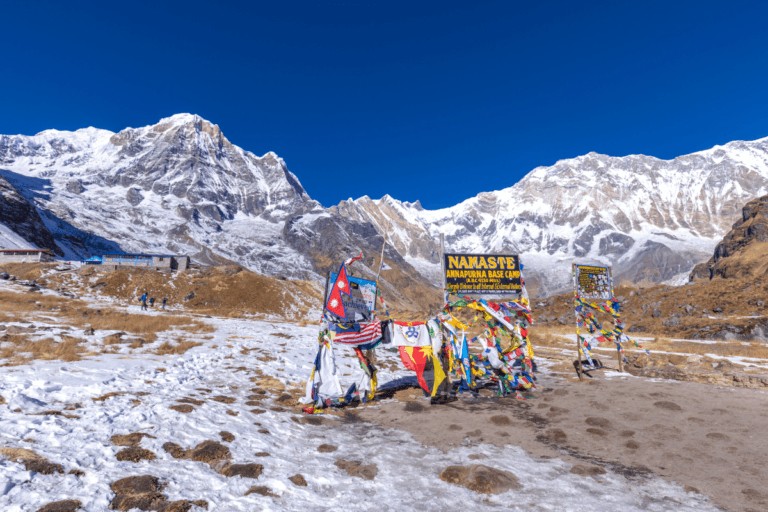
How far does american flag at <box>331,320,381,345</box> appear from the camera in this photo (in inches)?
448

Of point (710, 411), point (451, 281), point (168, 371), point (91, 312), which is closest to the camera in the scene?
point (710, 411)

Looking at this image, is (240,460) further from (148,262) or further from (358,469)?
(148,262)

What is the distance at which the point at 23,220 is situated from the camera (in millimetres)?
115625

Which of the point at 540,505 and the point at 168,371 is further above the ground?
the point at 168,371

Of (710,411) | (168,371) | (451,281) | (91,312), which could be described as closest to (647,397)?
(710,411)

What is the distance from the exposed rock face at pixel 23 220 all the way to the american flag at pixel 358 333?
133698 millimetres

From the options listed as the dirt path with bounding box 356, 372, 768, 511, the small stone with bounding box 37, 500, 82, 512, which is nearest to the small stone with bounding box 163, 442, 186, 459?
the small stone with bounding box 37, 500, 82, 512

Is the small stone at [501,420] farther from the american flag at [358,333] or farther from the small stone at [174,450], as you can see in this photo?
the small stone at [174,450]

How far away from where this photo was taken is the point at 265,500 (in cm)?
514

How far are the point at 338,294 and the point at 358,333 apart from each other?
4.59 ft

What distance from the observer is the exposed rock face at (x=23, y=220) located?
10838 centimetres

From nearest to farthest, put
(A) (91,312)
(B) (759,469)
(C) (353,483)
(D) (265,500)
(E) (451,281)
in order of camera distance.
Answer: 1. (D) (265,500)
2. (C) (353,483)
3. (B) (759,469)
4. (E) (451,281)
5. (A) (91,312)

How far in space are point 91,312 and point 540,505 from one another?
29742mm

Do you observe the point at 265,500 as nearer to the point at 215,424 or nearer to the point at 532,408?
the point at 215,424
